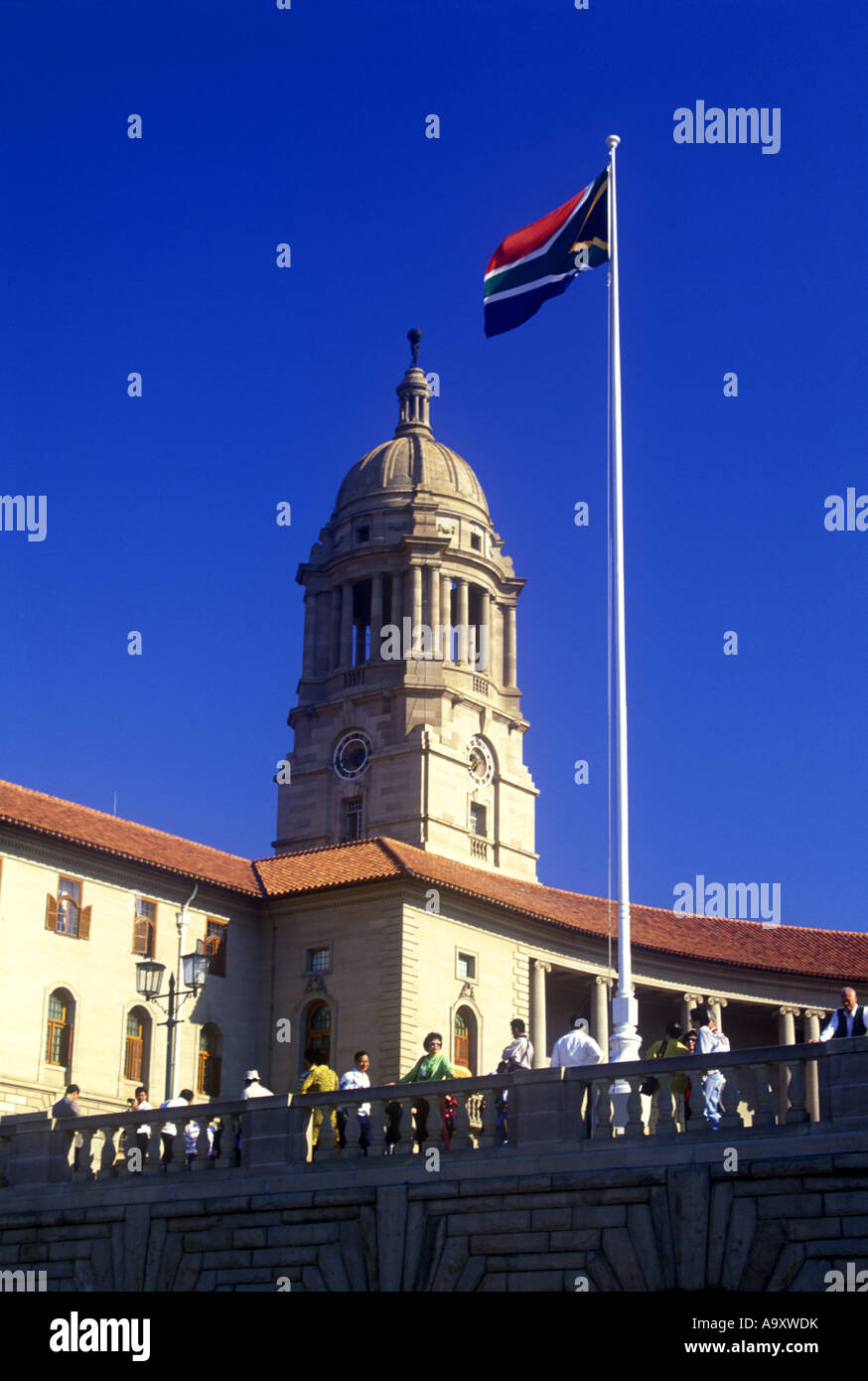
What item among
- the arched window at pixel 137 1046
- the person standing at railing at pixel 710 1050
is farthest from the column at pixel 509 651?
the person standing at railing at pixel 710 1050

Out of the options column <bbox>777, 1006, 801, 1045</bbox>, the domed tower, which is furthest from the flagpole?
the domed tower

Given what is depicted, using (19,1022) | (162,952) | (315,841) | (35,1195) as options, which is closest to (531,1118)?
(35,1195)

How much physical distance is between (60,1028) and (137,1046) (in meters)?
2.96

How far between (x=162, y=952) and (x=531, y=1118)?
33.4 m

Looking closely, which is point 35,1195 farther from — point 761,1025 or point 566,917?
point 761,1025

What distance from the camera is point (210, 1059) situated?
52156 millimetres

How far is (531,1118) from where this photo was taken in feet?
62.7

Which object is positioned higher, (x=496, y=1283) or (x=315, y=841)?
(x=315, y=841)

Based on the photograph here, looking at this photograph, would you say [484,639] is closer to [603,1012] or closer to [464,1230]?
[603,1012]

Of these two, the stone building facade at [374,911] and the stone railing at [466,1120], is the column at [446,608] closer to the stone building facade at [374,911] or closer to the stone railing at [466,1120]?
the stone building facade at [374,911]

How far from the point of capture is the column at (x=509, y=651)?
3118 inches

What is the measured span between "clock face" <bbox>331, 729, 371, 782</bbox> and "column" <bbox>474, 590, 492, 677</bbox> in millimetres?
6011

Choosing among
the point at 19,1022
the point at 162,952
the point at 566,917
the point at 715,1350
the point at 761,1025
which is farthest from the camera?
the point at 761,1025

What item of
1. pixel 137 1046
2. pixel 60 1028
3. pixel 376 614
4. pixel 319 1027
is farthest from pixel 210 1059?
pixel 376 614
